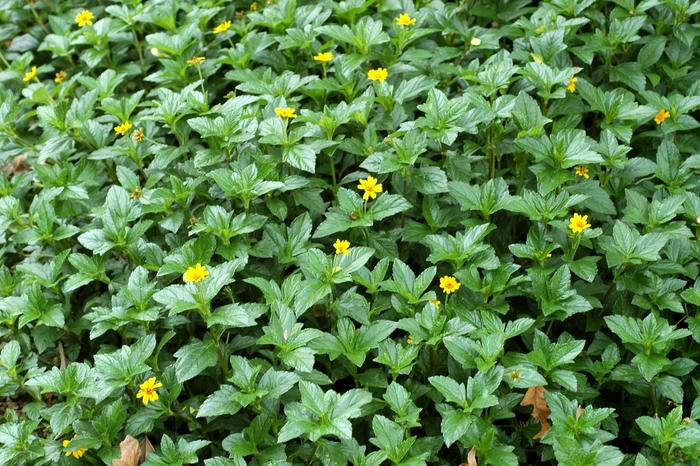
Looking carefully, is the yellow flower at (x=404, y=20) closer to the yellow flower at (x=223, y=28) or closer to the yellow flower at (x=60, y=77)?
the yellow flower at (x=223, y=28)

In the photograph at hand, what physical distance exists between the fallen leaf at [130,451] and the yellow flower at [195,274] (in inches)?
22.3

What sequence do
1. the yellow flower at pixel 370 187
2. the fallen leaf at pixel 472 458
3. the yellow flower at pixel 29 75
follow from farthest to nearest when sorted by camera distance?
the yellow flower at pixel 29 75 → the yellow flower at pixel 370 187 → the fallen leaf at pixel 472 458

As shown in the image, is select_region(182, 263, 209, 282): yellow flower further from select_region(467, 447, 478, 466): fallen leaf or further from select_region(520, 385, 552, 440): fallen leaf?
select_region(520, 385, 552, 440): fallen leaf

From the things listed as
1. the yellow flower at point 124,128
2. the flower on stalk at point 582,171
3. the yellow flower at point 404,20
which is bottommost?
the flower on stalk at point 582,171

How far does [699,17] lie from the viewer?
3.41 m

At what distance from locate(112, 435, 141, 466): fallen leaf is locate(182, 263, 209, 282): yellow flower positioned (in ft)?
1.86

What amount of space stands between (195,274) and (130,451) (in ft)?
2.04

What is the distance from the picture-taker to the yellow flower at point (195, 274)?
227cm

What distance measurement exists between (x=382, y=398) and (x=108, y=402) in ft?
3.06

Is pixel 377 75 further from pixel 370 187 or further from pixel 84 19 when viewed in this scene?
pixel 84 19

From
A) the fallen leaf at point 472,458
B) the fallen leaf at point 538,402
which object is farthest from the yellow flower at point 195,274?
the fallen leaf at point 538,402

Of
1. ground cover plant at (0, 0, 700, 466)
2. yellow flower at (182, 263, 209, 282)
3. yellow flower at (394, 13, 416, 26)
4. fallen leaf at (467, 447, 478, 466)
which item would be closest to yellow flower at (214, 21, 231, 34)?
ground cover plant at (0, 0, 700, 466)

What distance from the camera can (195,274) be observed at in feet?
7.49

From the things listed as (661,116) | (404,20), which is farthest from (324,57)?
(661,116)
